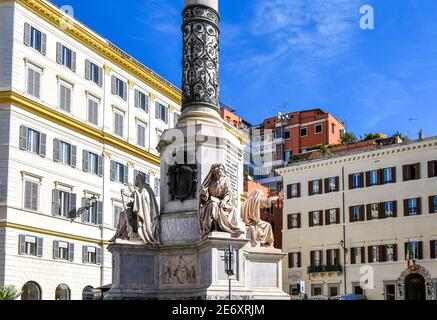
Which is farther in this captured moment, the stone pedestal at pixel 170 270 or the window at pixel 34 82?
the window at pixel 34 82

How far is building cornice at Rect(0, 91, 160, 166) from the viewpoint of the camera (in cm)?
4972

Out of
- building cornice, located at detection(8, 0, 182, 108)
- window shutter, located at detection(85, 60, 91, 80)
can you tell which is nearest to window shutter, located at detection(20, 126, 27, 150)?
building cornice, located at detection(8, 0, 182, 108)

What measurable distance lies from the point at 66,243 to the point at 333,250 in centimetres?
2639

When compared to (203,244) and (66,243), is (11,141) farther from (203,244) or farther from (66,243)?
(203,244)

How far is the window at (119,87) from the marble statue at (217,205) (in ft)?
129

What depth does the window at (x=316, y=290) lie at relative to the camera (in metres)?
69.9

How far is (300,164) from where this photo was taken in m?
73.5

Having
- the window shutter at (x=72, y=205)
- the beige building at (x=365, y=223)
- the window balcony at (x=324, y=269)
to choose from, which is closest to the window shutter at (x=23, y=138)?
the window shutter at (x=72, y=205)

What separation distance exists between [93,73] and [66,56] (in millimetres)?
3623

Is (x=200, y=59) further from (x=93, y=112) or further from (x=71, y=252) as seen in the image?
(x=93, y=112)

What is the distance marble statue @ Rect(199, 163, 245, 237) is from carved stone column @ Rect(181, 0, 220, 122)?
3146 millimetres

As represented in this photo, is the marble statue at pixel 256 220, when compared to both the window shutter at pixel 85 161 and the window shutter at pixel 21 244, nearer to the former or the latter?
the window shutter at pixel 21 244

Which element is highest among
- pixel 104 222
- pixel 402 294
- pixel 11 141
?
pixel 11 141
